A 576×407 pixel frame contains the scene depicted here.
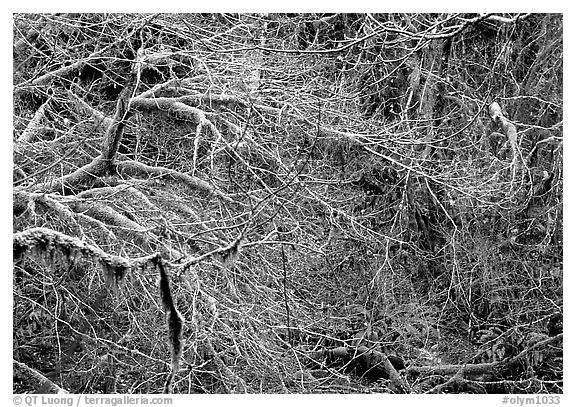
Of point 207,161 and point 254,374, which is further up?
point 207,161

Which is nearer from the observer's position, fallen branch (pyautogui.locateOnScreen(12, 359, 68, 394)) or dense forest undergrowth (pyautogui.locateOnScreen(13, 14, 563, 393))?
fallen branch (pyautogui.locateOnScreen(12, 359, 68, 394))

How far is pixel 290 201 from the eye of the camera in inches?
199

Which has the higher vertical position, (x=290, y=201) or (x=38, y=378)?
(x=290, y=201)

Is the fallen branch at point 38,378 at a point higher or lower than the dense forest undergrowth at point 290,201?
lower

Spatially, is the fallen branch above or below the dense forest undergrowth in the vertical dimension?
below

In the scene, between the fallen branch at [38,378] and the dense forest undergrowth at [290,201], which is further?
the dense forest undergrowth at [290,201]

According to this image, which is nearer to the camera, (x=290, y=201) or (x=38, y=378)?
(x=38, y=378)

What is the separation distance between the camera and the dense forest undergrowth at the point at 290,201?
14.5ft

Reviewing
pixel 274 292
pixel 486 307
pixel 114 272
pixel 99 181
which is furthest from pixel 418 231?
pixel 114 272

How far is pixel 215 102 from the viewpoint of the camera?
195 inches

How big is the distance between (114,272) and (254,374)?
1569mm

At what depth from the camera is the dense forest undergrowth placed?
441 centimetres
